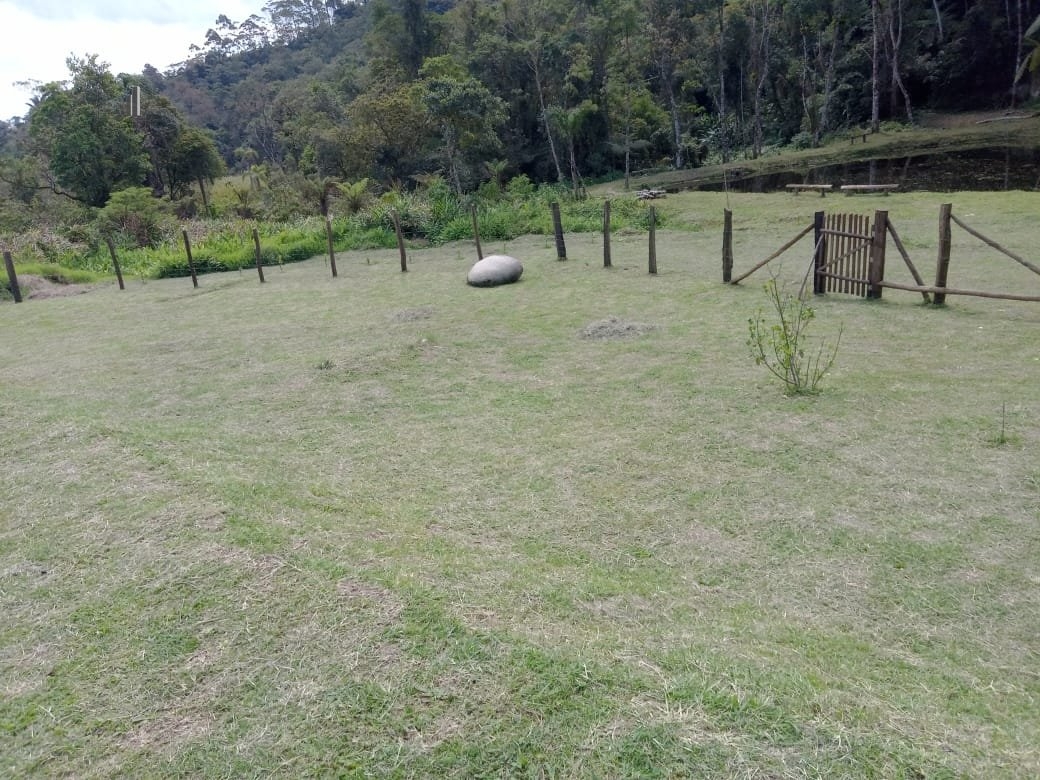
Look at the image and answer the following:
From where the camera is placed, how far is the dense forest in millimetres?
28453

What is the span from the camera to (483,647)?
2828mm

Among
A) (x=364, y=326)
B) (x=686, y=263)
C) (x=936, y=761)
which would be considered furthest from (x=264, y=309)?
(x=936, y=761)

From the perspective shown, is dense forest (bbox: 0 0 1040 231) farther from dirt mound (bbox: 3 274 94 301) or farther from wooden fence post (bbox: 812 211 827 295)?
wooden fence post (bbox: 812 211 827 295)

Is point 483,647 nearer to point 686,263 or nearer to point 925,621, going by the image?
point 925,621

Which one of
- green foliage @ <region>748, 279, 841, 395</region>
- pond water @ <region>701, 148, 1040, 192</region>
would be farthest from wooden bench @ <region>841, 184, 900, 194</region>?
green foliage @ <region>748, 279, 841, 395</region>

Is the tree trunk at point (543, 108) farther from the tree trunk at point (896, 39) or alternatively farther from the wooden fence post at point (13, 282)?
the wooden fence post at point (13, 282)

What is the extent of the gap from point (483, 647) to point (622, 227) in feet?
52.1

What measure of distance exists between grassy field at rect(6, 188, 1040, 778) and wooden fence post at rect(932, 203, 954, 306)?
53 centimetres

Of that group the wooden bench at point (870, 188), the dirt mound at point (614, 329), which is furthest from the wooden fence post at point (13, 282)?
the wooden bench at point (870, 188)

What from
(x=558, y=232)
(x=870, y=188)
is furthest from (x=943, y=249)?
(x=870, y=188)

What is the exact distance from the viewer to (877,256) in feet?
28.1

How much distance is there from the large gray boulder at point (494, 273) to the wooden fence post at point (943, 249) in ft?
22.3

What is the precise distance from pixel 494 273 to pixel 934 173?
16.9m

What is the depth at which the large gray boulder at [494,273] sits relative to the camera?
12469 millimetres
